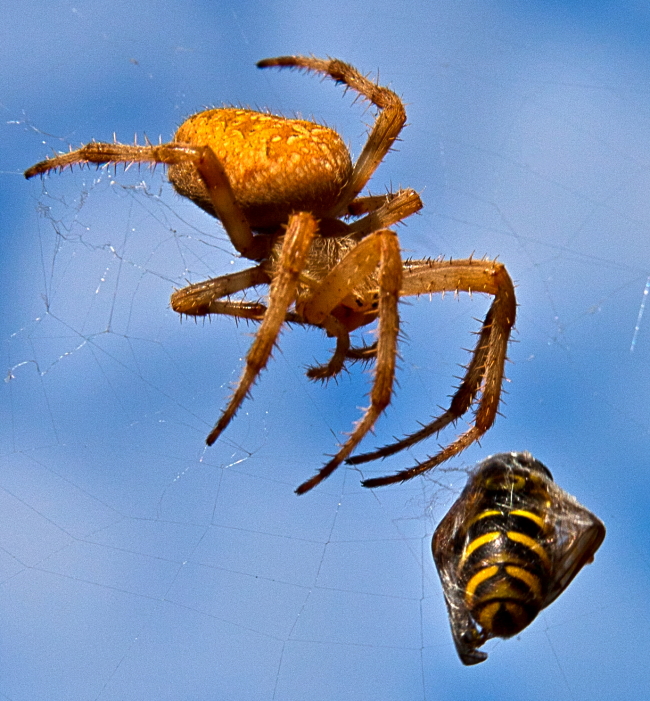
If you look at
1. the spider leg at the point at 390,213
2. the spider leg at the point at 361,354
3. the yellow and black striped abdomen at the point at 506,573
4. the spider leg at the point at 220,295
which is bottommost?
the yellow and black striped abdomen at the point at 506,573

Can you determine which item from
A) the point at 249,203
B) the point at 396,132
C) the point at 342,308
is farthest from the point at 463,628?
the point at 396,132

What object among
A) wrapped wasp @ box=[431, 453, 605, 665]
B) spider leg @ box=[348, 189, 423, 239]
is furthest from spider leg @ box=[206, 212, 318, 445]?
wrapped wasp @ box=[431, 453, 605, 665]

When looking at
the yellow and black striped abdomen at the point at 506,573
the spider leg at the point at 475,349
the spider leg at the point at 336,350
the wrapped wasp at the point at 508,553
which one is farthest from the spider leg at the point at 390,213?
the yellow and black striped abdomen at the point at 506,573

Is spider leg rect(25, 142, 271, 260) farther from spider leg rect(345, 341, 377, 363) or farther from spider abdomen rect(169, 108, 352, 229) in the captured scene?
spider leg rect(345, 341, 377, 363)

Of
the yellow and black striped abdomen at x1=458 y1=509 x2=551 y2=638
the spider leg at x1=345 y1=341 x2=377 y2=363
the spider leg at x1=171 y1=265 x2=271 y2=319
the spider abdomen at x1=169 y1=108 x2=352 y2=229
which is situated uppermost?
the spider abdomen at x1=169 y1=108 x2=352 y2=229

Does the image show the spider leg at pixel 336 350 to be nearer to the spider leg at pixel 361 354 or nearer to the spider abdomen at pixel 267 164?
the spider leg at pixel 361 354

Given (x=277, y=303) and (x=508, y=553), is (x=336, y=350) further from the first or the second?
(x=508, y=553)

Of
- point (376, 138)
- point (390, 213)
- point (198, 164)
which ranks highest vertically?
point (376, 138)

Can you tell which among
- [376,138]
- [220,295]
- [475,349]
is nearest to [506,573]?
[475,349]
